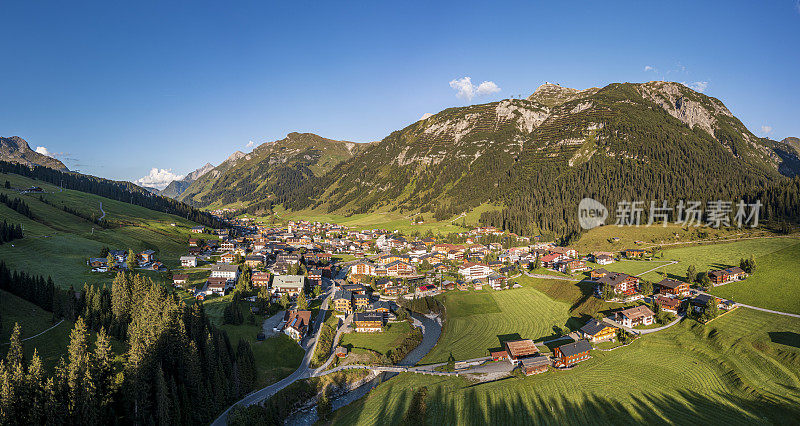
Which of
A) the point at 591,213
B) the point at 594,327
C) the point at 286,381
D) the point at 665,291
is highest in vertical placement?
the point at 591,213

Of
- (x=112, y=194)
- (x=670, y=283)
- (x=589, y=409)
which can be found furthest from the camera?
(x=112, y=194)

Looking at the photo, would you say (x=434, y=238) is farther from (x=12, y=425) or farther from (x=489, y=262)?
(x=12, y=425)

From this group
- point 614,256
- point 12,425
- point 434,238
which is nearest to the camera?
point 12,425

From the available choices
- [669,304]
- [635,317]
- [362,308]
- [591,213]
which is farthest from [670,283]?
[591,213]

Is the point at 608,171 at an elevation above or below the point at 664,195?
above

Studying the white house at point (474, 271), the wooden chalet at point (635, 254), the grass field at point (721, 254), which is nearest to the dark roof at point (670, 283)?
the grass field at point (721, 254)

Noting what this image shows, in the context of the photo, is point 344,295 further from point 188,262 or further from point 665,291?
point 665,291

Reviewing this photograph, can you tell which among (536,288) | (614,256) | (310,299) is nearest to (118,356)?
(310,299)
